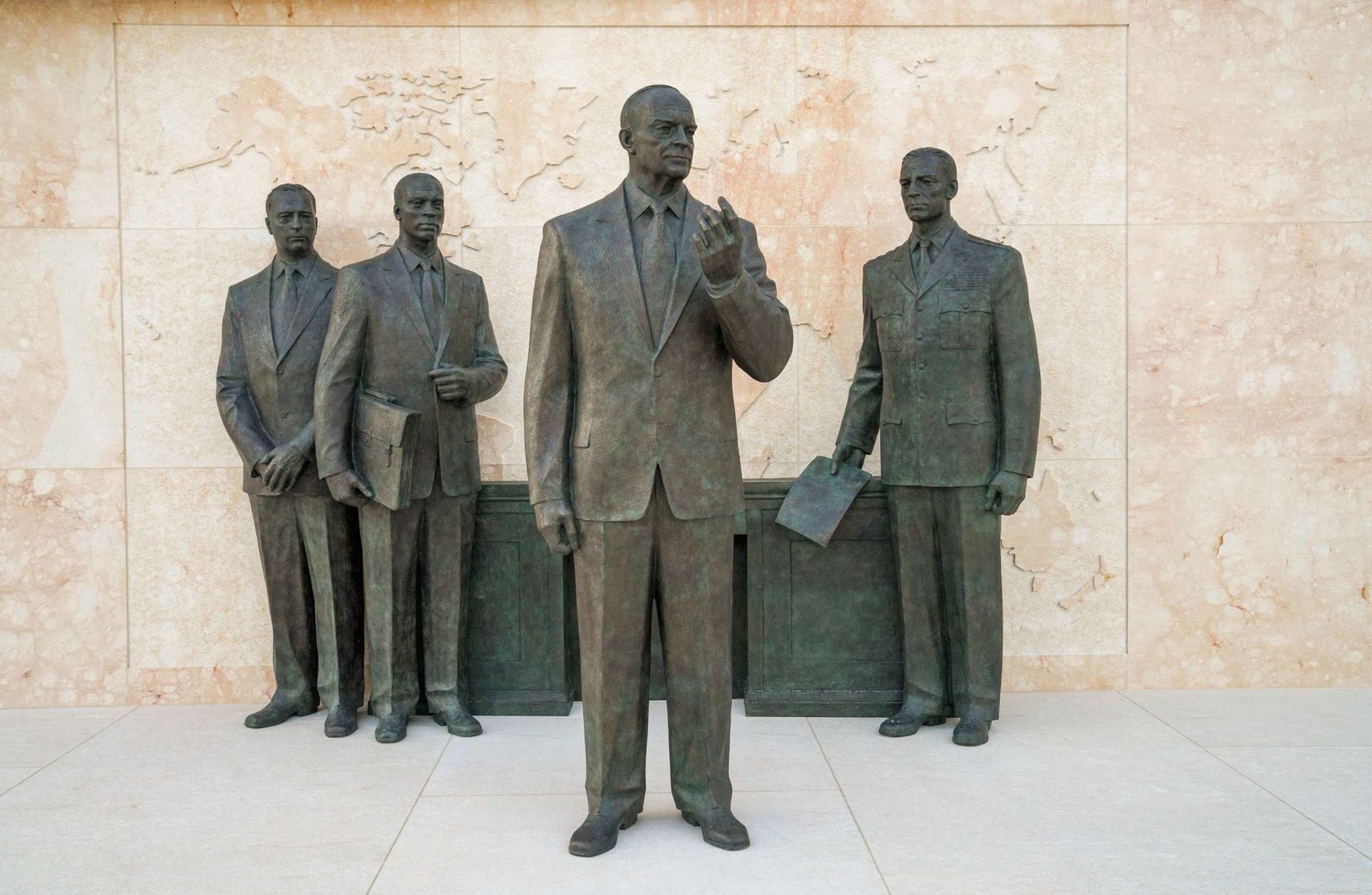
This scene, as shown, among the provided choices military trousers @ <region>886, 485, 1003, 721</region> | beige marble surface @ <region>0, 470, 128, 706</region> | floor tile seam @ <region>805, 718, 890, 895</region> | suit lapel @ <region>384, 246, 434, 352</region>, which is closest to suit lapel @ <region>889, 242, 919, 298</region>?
military trousers @ <region>886, 485, 1003, 721</region>

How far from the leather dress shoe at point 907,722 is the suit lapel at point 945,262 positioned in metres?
1.81

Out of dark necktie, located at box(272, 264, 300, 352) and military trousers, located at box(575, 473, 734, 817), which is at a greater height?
dark necktie, located at box(272, 264, 300, 352)

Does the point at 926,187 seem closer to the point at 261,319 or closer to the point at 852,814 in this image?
the point at 852,814

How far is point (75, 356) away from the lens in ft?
19.3

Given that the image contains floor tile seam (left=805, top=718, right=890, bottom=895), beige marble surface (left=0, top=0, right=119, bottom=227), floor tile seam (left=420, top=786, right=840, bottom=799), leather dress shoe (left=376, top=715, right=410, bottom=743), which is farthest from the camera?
beige marble surface (left=0, top=0, right=119, bottom=227)

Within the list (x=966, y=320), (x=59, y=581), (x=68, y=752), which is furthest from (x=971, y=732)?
(x=59, y=581)

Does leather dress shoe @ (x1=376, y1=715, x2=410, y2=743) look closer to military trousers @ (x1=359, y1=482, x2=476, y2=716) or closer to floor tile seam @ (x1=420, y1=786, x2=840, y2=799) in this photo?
military trousers @ (x1=359, y1=482, x2=476, y2=716)

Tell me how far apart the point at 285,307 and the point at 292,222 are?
39 centimetres

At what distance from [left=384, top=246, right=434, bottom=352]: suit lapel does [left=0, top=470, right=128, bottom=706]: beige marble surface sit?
1.85 metres

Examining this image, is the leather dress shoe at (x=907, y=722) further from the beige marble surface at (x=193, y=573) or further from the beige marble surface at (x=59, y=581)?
the beige marble surface at (x=59, y=581)

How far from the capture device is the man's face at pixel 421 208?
525 cm

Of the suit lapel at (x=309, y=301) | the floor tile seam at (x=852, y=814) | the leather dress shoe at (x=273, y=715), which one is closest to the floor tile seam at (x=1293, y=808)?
the floor tile seam at (x=852, y=814)

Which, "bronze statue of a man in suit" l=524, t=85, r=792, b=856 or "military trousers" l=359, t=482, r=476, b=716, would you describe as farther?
"military trousers" l=359, t=482, r=476, b=716

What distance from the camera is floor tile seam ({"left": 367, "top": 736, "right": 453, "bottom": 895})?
11.9 feet
